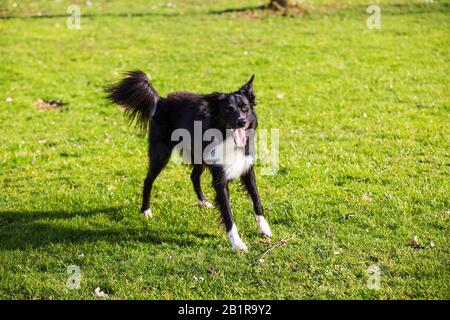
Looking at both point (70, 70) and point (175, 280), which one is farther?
point (70, 70)

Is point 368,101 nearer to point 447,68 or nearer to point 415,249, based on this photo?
point 447,68

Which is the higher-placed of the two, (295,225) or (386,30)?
(386,30)

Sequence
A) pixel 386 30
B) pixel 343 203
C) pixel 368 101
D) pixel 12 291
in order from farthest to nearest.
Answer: pixel 386 30 < pixel 368 101 < pixel 343 203 < pixel 12 291

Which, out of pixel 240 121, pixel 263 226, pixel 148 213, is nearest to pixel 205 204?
pixel 148 213

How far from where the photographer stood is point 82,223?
7.04 meters

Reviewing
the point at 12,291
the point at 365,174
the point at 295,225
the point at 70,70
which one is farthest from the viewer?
the point at 70,70

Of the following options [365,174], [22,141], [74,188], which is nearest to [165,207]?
[74,188]

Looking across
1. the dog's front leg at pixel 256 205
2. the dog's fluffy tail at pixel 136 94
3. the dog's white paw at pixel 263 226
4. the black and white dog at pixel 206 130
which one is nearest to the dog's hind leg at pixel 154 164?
the black and white dog at pixel 206 130

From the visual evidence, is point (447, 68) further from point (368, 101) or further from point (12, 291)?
point (12, 291)

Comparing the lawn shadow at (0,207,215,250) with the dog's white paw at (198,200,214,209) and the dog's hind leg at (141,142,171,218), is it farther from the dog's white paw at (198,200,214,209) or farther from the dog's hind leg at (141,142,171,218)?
the dog's white paw at (198,200,214,209)

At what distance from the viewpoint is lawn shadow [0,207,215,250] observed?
654 centimetres

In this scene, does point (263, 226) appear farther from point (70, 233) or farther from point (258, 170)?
point (70, 233)

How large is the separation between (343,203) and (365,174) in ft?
3.36

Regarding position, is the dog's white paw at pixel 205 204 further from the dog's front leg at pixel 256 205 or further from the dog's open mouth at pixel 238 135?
the dog's open mouth at pixel 238 135
